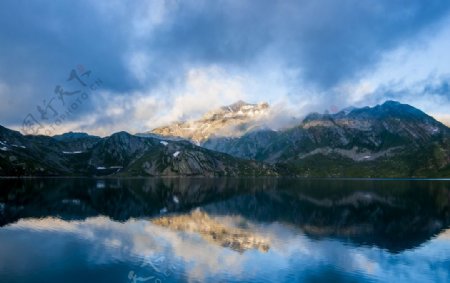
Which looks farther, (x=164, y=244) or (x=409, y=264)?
(x=164, y=244)

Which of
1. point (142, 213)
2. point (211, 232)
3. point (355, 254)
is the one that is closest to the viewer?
point (355, 254)

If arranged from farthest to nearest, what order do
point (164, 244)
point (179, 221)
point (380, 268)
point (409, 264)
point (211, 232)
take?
point (179, 221) < point (211, 232) < point (164, 244) < point (409, 264) < point (380, 268)

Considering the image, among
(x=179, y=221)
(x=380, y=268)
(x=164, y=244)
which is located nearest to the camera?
(x=380, y=268)

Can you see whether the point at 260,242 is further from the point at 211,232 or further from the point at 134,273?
the point at 134,273

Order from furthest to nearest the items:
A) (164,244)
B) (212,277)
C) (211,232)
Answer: (211,232) → (164,244) → (212,277)

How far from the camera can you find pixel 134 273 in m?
54.6

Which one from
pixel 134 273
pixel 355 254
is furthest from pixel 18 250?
pixel 355 254

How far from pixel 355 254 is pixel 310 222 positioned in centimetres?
4046

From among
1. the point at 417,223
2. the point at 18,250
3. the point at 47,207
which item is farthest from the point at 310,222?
the point at 47,207

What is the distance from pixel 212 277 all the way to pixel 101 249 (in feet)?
85.1

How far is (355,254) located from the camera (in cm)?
7094

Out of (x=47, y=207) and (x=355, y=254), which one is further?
(x=47, y=207)

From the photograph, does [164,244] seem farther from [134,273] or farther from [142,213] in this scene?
[142,213]

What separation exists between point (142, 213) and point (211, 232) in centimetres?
4004
